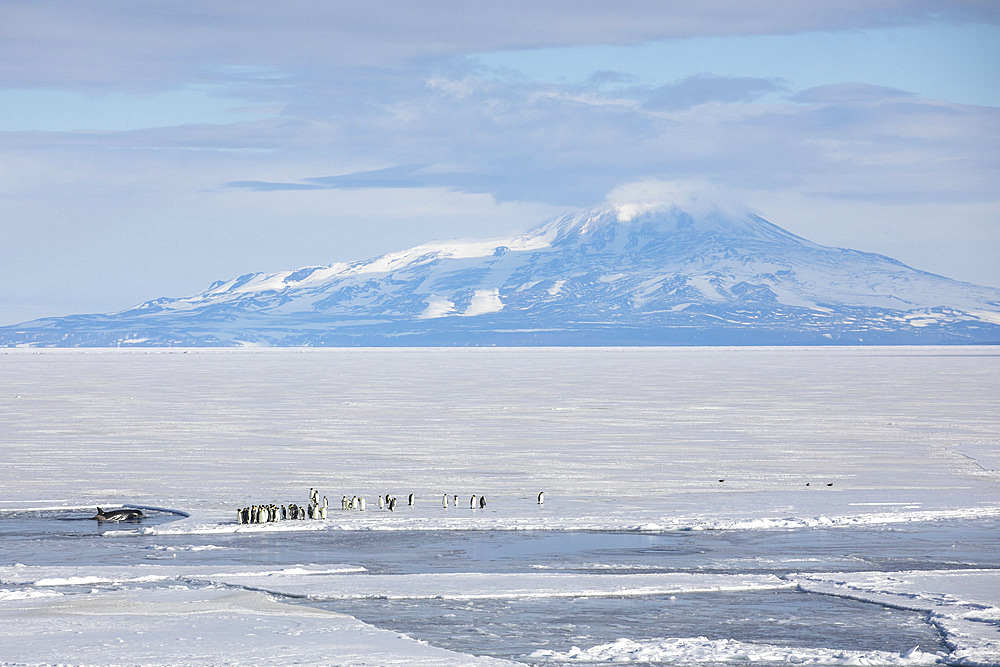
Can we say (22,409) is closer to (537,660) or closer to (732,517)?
(732,517)

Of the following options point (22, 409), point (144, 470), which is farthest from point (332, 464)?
point (22, 409)

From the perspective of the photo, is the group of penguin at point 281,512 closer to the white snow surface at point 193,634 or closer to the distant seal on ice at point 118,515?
the distant seal on ice at point 118,515

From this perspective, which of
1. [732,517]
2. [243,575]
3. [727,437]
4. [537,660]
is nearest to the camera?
[537,660]

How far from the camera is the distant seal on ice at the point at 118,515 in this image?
27.8m

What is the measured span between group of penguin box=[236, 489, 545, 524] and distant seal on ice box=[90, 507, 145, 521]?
2186mm

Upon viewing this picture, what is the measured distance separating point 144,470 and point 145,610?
60.5ft

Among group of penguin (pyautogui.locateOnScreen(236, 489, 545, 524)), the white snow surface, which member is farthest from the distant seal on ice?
the white snow surface

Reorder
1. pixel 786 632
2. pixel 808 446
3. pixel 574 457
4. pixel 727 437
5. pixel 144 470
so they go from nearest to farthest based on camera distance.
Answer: pixel 786 632
pixel 144 470
pixel 574 457
pixel 808 446
pixel 727 437

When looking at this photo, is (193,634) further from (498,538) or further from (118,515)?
(118,515)

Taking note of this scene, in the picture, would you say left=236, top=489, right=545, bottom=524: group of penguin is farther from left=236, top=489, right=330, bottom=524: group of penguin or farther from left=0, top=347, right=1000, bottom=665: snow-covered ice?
left=0, top=347, right=1000, bottom=665: snow-covered ice

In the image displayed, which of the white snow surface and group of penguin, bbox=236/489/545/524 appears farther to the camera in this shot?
group of penguin, bbox=236/489/545/524

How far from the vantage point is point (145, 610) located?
61.7 feet

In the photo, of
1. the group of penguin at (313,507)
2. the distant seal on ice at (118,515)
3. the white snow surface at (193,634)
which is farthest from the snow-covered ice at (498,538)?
the distant seal on ice at (118,515)

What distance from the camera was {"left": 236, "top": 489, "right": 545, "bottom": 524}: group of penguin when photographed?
1080 inches
